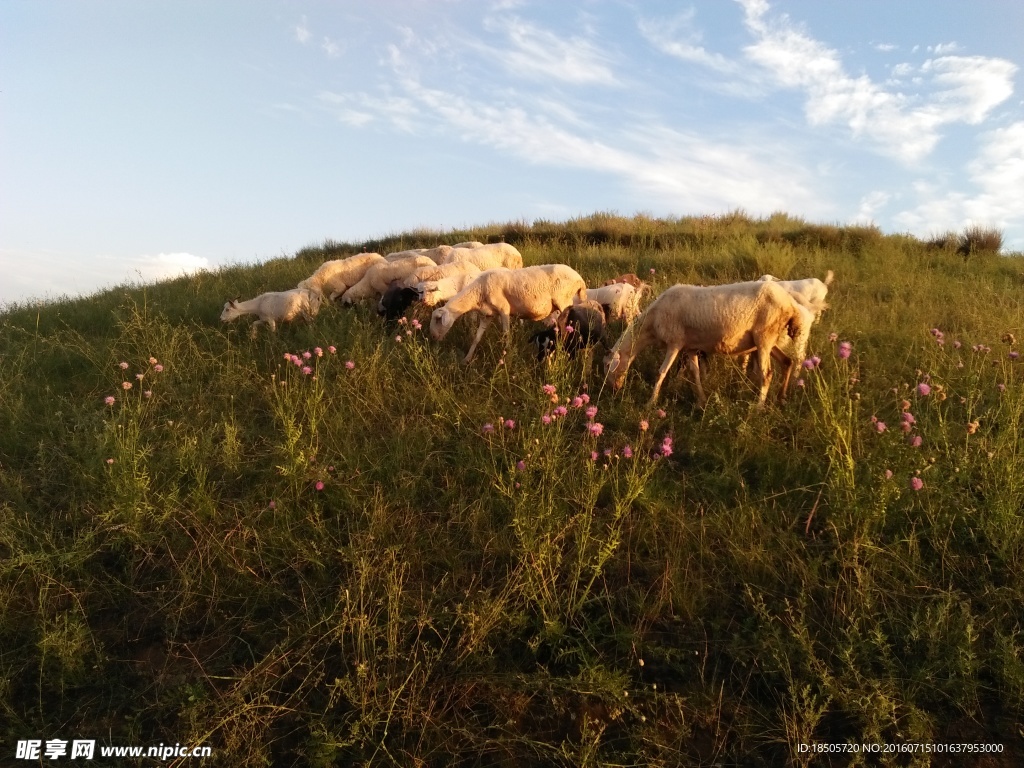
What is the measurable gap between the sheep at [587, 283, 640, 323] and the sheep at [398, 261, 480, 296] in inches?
75.0


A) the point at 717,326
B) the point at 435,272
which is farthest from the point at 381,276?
the point at 717,326

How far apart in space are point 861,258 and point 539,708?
40.0ft

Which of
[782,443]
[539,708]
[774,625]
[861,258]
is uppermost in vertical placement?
[861,258]

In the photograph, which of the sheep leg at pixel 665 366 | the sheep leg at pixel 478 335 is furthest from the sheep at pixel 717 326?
the sheep leg at pixel 478 335

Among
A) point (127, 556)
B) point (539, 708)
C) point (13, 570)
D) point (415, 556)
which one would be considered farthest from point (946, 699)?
point (13, 570)

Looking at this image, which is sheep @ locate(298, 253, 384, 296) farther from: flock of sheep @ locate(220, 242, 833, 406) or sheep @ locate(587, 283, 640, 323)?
sheep @ locate(587, 283, 640, 323)

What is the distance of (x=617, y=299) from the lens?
7965 mm

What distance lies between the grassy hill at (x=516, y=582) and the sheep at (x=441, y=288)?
246cm

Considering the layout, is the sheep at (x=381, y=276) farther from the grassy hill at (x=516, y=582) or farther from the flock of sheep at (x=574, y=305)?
the grassy hill at (x=516, y=582)

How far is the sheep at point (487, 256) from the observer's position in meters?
9.83

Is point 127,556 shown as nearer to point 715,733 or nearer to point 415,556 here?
point 415,556

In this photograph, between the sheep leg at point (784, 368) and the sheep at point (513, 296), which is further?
the sheep at point (513, 296)

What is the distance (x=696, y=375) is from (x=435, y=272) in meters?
4.57

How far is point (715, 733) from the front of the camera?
2.72 meters
